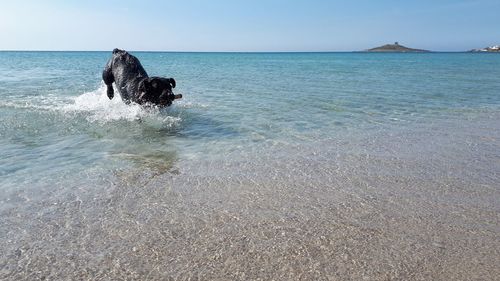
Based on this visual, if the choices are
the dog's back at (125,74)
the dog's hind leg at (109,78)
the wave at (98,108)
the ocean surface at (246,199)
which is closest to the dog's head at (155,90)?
the wave at (98,108)

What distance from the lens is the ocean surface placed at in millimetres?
3955

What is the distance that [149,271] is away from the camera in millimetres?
3795

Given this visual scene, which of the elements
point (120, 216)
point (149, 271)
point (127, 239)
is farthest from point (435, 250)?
point (120, 216)

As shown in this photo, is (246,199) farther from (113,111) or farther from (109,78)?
(109,78)

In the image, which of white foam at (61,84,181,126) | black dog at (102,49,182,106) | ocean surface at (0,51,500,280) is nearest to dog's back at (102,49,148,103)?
black dog at (102,49,182,106)

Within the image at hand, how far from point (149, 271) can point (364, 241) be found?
2157mm

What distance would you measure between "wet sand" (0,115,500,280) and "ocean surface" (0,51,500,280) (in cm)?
2

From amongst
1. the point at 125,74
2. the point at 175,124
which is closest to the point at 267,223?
the point at 175,124

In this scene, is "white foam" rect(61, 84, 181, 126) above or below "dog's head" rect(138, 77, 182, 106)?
below

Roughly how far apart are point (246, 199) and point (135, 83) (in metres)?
7.55

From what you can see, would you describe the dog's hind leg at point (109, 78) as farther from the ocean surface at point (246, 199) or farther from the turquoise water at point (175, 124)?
the ocean surface at point (246, 199)

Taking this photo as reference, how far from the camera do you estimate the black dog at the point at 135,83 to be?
11.0 meters

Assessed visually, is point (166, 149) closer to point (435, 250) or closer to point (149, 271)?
point (149, 271)

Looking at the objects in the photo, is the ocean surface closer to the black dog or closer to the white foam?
the white foam
